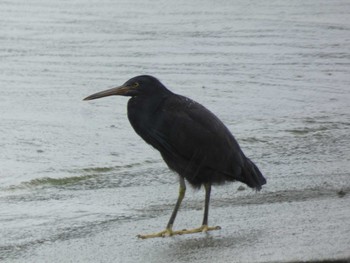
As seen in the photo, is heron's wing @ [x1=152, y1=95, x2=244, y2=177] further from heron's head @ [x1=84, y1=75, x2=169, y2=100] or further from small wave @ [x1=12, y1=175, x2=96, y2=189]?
small wave @ [x1=12, y1=175, x2=96, y2=189]

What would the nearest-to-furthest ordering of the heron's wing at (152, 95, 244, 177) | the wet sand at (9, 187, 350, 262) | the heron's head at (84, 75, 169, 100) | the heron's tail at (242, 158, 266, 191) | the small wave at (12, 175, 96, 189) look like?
the wet sand at (9, 187, 350, 262) < the heron's wing at (152, 95, 244, 177) < the heron's head at (84, 75, 169, 100) < the heron's tail at (242, 158, 266, 191) < the small wave at (12, 175, 96, 189)

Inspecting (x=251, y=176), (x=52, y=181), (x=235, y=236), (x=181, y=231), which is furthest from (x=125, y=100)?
(x=235, y=236)

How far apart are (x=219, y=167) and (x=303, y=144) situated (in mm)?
3235

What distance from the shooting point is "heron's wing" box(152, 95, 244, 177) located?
733 cm

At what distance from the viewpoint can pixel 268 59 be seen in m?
15.1

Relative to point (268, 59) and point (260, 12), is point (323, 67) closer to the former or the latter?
point (268, 59)

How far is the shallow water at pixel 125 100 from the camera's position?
27.6 feet

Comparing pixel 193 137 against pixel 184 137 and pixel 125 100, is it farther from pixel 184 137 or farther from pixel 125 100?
pixel 125 100

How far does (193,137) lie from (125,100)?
5.21 meters

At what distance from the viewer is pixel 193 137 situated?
7.39m

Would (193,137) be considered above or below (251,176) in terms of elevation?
above

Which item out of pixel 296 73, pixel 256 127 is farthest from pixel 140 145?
pixel 296 73

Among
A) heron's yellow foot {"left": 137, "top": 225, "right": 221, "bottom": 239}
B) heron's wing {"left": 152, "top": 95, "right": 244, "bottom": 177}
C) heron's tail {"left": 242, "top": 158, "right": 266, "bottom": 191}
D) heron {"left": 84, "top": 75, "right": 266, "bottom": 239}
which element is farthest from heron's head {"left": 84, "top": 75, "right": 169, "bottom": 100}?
heron's yellow foot {"left": 137, "top": 225, "right": 221, "bottom": 239}

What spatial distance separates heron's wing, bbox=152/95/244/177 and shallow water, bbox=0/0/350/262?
67cm
